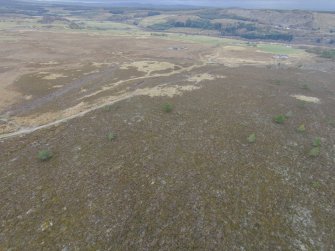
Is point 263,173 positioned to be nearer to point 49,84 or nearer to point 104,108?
point 104,108

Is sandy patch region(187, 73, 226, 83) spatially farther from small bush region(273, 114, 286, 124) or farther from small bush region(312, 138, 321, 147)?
small bush region(312, 138, 321, 147)

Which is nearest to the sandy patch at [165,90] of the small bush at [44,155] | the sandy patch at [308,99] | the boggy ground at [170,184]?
the boggy ground at [170,184]

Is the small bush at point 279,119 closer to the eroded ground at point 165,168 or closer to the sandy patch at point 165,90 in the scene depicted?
the eroded ground at point 165,168

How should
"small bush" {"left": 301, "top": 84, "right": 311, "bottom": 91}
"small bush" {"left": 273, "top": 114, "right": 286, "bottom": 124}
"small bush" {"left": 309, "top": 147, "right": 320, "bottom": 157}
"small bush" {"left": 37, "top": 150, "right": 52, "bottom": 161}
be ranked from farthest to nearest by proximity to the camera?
"small bush" {"left": 301, "top": 84, "right": 311, "bottom": 91} < "small bush" {"left": 273, "top": 114, "right": 286, "bottom": 124} < "small bush" {"left": 309, "top": 147, "right": 320, "bottom": 157} < "small bush" {"left": 37, "top": 150, "right": 52, "bottom": 161}

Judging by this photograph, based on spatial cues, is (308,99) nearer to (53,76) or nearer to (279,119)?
(279,119)

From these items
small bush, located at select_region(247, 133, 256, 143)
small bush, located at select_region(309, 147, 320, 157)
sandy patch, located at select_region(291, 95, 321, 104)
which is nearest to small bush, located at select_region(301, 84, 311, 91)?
sandy patch, located at select_region(291, 95, 321, 104)

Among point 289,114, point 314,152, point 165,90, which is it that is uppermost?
point 314,152

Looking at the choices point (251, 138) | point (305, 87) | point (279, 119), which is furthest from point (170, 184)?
point (305, 87)
